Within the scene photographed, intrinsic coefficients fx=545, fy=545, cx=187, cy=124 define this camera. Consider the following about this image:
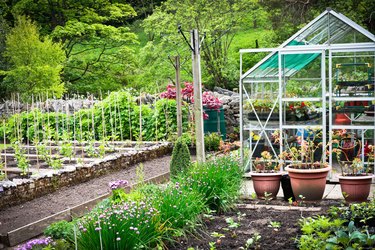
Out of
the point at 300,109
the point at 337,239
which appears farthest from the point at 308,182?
the point at 337,239

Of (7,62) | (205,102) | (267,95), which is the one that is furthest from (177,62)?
(7,62)

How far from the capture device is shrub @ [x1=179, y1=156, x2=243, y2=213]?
6173 mm

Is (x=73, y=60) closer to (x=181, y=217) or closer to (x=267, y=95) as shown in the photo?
(x=267, y=95)

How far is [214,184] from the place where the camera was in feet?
20.6

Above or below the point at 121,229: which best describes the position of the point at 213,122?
above

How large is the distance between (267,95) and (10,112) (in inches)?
382

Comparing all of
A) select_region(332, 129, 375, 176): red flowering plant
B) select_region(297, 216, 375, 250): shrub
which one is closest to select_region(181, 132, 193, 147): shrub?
select_region(332, 129, 375, 176): red flowering plant

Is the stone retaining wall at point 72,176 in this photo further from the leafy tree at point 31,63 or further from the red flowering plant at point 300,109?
the leafy tree at point 31,63

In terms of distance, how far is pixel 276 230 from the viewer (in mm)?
5387

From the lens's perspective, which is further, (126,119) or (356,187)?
(126,119)

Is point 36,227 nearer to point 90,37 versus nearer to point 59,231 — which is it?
point 59,231

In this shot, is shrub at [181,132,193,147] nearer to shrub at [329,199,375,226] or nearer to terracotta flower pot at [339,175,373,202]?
terracotta flower pot at [339,175,373,202]

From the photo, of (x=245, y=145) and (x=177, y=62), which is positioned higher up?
(x=177, y=62)

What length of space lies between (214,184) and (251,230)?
951 mm
